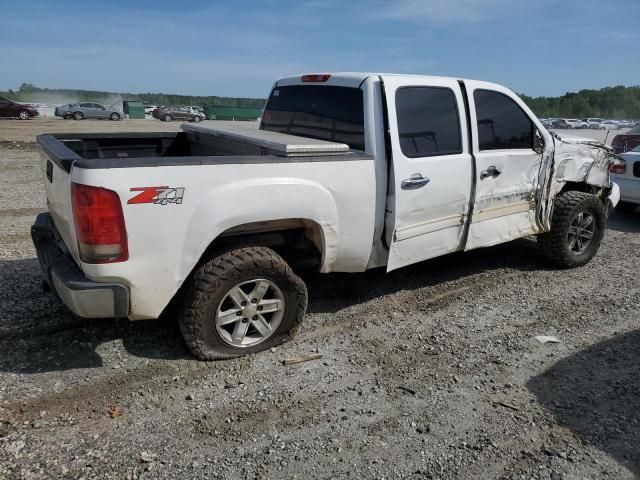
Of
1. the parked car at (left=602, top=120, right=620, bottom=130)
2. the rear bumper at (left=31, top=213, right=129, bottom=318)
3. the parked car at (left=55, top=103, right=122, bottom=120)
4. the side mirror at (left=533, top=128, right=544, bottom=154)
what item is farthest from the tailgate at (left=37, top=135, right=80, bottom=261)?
the parked car at (left=602, top=120, right=620, bottom=130)

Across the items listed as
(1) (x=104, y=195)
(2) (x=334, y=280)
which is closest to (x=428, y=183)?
(2) (x=334, y=280)

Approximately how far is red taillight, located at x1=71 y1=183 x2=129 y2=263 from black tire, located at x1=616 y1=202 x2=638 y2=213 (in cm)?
849

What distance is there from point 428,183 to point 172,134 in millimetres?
2560

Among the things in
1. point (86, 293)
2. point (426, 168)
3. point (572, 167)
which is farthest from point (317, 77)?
point (572, 167)

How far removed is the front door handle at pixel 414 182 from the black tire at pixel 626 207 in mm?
6288

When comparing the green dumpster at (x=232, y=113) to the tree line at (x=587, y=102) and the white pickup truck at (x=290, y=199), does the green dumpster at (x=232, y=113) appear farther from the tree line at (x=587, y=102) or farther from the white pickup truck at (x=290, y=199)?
the white pickup truck at (x=290, y=199)

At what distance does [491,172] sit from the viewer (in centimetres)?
448

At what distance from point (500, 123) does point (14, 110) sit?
37242mm

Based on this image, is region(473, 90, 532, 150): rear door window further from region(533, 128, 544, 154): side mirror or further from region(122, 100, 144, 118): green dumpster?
region(122, 100, 144, 118): green dumpster

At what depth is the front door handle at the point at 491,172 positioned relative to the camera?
441 cm

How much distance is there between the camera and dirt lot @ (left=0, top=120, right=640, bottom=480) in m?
2.60

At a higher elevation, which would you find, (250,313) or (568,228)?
(568,228)

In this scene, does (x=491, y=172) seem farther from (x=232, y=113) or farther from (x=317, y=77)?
(x=232, y=113)

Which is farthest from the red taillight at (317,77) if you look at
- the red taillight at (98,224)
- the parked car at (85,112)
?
the parked car at (85,112)
